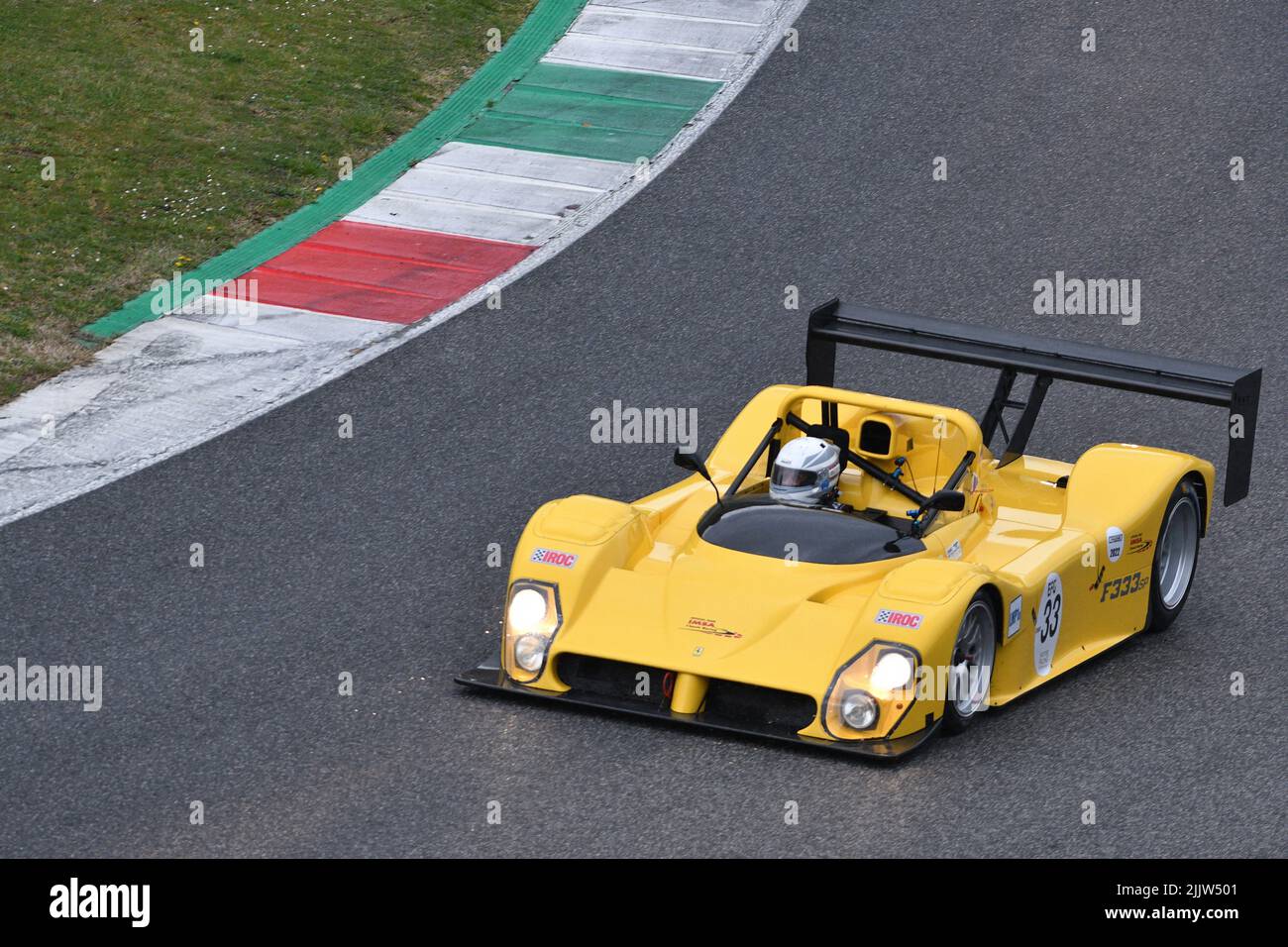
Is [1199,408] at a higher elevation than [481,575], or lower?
higher

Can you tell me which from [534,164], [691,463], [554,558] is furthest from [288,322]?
[554,558]

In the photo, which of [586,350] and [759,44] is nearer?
[586,350]

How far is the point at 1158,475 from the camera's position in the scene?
960cm

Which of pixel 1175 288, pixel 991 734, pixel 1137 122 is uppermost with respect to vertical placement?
pixel 1137 122

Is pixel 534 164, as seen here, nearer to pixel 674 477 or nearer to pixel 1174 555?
pixel 674 477

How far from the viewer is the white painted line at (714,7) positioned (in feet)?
58.6

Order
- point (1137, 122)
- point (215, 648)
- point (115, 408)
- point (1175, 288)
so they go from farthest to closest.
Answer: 1. point (1137, 122)
2. point (1175, 288)
3. point (115, 408)
4. point (215, 648)

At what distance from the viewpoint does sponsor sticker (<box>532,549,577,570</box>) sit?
28.2 feet

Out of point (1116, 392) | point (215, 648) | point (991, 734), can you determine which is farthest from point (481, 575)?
point (1116, 392)

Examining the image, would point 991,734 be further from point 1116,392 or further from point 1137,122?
point 1137,122

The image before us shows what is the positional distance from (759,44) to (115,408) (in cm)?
770

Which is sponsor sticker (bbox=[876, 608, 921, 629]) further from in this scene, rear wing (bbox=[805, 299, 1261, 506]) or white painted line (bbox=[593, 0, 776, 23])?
white painted line (bbox=[593, 0, 776, 23])

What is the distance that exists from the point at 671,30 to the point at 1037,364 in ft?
28.8

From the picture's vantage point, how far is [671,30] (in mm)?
17578
